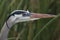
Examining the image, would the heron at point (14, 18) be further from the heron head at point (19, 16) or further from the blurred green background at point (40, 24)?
the blurred green background at point (40, 24)

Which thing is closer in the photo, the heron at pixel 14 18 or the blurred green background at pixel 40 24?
the heron at pixel 14 18

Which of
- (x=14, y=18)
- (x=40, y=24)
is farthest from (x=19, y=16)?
(x=40, y=24)

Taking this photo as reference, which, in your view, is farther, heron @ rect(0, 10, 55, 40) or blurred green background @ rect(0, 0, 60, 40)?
blurred green background @ rect(0, 0, 60, 40)

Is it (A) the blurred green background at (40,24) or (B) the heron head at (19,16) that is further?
(A) the blurred green background at (40,24)

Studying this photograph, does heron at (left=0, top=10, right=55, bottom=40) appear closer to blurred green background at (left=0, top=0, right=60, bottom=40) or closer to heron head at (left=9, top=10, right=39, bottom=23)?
heron head at (left=9, top=10, right=39, bottom=23)

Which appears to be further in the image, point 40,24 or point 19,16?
point 40,24

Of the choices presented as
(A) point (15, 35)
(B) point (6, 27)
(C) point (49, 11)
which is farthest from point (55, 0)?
(B) point (6, 27)

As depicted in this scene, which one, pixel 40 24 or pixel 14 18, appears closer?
pixel 14 18

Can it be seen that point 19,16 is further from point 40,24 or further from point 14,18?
point 40,24

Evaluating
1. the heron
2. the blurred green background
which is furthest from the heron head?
the blurred green background

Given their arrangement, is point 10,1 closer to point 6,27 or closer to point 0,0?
point 0,0


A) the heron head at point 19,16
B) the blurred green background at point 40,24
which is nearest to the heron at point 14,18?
the heron head at point 19,16

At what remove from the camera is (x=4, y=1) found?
125 cm

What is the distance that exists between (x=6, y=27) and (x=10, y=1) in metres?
0.49
